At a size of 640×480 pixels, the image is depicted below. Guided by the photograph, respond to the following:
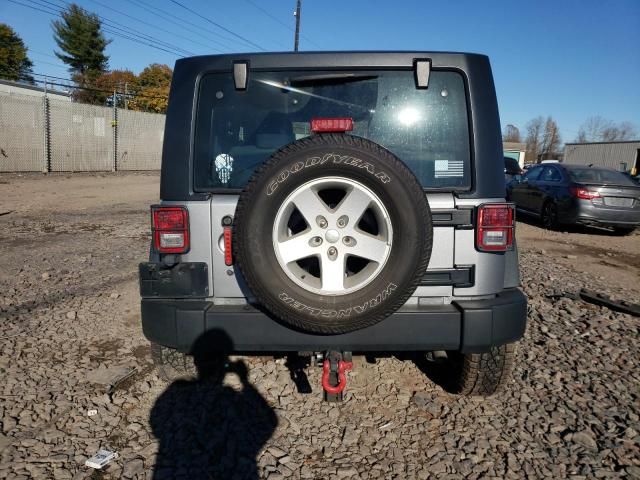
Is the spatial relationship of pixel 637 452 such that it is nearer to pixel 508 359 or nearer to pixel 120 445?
pixel 508 359

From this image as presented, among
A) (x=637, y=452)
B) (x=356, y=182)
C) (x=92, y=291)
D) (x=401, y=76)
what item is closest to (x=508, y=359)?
(x=637, y=452)

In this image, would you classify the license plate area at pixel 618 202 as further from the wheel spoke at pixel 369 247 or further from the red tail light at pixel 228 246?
the red tail light at pixel 228 246

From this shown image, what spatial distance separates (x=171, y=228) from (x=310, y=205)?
2.56ft

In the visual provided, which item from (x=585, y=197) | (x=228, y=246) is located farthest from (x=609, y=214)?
(x=228, y=246)

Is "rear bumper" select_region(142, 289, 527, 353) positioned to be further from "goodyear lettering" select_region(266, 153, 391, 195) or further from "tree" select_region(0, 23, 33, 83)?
"tree" select_region(0, 23, 33, 83)

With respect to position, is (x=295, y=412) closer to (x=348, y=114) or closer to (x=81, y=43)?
(x=348, y=114)

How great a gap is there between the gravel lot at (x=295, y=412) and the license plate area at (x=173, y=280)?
2.58ft

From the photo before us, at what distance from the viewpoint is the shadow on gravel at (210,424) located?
2.35 m

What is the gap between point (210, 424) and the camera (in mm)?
2725

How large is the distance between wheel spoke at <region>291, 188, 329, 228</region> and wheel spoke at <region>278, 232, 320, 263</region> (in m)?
0.08

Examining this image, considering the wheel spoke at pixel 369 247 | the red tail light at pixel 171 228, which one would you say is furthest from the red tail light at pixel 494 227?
the red tail light at pixel 171 228

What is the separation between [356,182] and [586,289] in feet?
14.1

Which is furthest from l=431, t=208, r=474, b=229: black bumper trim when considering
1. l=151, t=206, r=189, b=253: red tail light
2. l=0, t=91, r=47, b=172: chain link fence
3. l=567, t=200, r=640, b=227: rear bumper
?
l=0, t=91, r=47, b=172: chain link fence

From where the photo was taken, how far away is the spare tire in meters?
2.20
